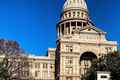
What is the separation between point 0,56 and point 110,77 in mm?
24858

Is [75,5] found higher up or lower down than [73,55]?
higher up

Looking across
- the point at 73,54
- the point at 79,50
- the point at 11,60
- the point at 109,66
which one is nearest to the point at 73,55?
the point at 73,54

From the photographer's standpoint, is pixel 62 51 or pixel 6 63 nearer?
pixel 6 63

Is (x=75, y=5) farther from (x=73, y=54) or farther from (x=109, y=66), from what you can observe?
(x=109, y=66)

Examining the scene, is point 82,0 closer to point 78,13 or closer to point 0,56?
point 78,13

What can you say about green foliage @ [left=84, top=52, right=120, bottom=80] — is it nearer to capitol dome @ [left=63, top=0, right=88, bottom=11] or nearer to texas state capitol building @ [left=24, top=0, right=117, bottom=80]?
texas state capitol building @ [left=24, top=0, right=117, bottom=80]

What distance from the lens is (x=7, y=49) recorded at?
73.1 metres

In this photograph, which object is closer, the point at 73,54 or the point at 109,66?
the point at 109,66

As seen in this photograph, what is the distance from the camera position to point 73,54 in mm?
108375

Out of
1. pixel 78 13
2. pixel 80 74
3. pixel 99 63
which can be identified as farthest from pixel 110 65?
pixel 78 13

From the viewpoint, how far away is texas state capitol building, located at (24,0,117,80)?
107375 millimetres

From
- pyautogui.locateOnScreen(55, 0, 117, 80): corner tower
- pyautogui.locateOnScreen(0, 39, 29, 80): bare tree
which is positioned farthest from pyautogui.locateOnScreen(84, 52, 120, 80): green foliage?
pyautogui.locateOnScreen(0, 39, 29, 80): bare tree

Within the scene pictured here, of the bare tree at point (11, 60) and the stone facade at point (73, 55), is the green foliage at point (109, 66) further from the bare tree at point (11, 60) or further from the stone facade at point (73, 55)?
the bare tree at point (11, 60)

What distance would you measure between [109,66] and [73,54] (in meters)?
21.2
